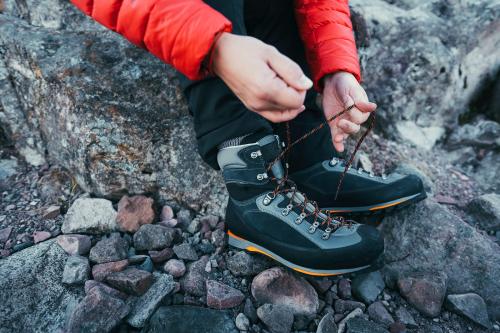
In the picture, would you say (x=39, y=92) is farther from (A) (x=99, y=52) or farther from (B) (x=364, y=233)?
(B) (x=364, y=233)

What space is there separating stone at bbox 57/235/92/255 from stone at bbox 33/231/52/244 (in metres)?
Result: 0.09

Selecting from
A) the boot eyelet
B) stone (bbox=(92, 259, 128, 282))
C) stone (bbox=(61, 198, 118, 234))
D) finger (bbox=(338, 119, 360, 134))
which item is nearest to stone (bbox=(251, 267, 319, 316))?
the boot eyelet

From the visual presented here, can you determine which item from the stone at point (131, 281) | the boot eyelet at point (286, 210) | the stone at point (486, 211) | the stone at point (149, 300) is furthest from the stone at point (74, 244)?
the stone at point (486, 211)

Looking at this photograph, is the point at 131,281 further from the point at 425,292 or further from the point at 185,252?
the point at 425,292

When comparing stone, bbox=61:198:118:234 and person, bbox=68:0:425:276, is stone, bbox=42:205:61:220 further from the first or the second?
person, bbox=68:0:425:276

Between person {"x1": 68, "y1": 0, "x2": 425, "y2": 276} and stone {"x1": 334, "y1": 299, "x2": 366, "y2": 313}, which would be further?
stone {"x1": 334, "y1": 299, "x2": 366, "y2": 313}

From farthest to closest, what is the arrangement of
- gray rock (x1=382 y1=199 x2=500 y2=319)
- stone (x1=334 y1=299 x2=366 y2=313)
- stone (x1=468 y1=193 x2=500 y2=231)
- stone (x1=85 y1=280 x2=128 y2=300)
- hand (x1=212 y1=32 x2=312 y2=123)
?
stone (x1=468 y1=193 x2=500 y2=231)
gray rock (x1=382 y1=199 x2=500 y2=319)
stone (x1=334 y1=299 x2=366 y2=313)
stone (x1=85 y1=280 x2=128 y2=300)
hand (x1=212 y1=32 x2=312 y2=123)

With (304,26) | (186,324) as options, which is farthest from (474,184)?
(186,324)

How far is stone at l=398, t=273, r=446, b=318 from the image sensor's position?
156 cm

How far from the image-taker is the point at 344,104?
1.60 m

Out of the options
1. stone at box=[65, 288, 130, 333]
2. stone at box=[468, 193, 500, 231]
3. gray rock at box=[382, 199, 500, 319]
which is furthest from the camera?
stone at box=[468, 193, 500, 231]

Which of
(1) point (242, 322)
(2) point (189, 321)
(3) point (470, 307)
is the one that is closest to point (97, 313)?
(2) point (189, 321)

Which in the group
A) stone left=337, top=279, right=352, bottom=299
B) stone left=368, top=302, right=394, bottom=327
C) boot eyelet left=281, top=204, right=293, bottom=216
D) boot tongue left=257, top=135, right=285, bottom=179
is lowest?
stone left=337, top=279, right=352, bottom=299

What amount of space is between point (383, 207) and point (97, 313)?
1.43 metres
